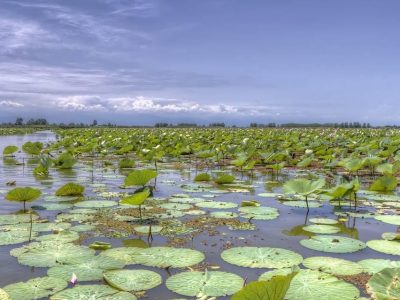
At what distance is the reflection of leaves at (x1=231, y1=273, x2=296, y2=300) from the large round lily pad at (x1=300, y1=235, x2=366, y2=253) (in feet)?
6.75

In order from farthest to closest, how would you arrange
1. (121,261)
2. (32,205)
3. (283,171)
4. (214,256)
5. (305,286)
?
(283,171) < (32,205) < (214,256) < (121,261) < (305,286)

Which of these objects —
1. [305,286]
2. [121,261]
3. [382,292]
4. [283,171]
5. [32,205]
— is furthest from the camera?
[283,171]

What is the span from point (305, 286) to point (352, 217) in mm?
2624

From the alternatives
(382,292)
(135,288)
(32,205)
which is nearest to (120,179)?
(32,205)

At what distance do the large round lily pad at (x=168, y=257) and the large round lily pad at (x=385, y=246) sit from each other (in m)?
1.60

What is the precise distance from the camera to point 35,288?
9.30 feet

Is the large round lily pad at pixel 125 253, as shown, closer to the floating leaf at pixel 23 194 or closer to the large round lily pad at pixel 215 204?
the floating leaf at pixel 23 194

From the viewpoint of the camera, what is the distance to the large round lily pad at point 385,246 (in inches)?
150

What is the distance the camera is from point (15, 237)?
4.05 metres

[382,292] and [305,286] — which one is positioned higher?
[382,292]

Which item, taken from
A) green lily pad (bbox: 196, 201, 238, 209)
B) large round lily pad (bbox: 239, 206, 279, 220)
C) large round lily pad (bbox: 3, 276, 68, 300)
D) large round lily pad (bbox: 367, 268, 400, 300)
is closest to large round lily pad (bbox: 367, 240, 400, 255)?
large round lily pad (bbox: 239, 206, 279, 220)

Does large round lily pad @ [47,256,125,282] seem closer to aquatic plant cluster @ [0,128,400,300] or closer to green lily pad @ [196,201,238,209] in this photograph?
aquatic plant cluster @ [0,128,400,300]

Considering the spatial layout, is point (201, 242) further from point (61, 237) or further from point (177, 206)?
A: point (177, 206)

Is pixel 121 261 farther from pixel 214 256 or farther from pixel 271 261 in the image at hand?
pixel 271 261
